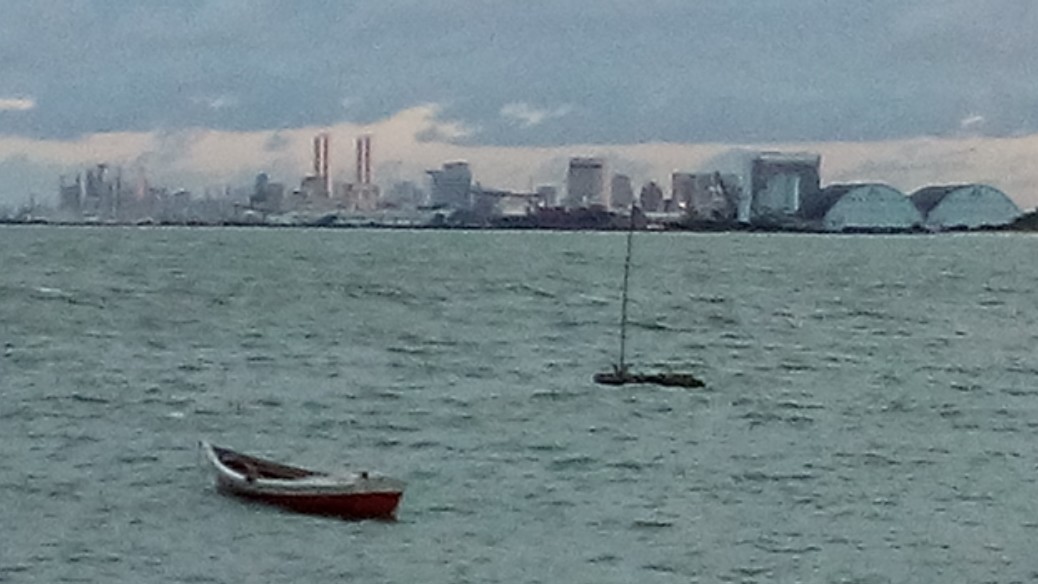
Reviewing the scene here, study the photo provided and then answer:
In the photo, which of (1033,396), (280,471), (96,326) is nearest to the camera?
(280,471)

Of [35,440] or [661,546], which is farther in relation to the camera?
[35,440]

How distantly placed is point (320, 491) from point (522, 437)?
1061 centimetres

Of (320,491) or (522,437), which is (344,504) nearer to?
(320,491)

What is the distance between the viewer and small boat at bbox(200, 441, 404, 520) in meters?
28.4

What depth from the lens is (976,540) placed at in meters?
27.8

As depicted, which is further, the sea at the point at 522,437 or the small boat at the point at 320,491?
the small boat at the point at 320,491

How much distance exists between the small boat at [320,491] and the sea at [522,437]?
28 centimetres

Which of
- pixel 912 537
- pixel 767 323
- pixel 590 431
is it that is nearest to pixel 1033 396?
pixel 590 431

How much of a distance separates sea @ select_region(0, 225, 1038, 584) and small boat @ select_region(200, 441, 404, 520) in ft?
0.93

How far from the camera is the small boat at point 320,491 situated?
28.4 metres

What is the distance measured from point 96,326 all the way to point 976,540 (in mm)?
46729

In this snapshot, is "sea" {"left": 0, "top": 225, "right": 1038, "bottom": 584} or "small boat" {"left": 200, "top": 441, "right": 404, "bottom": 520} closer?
"sea" {"left": 0, "top": 225, "right": 1038, "bottom": 584}

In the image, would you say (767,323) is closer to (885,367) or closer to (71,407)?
(885,367)

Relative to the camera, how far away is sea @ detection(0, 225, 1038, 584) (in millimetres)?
26297
